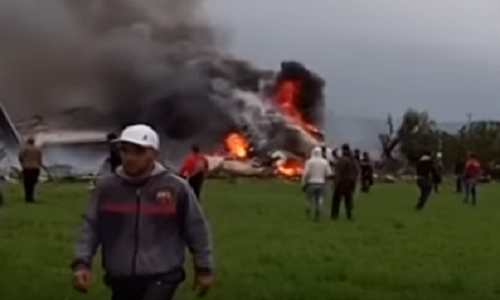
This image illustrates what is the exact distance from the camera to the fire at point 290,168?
61.6 m

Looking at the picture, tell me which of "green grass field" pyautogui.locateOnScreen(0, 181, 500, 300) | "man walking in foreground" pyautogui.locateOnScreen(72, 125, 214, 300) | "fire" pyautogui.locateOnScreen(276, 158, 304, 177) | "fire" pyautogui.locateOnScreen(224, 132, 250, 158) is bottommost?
"fire" pyautogui.locateOnScreen(276, 158, 304, 177)

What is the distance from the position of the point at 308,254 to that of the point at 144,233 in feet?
30.1

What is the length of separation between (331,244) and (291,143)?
5269 centimetres

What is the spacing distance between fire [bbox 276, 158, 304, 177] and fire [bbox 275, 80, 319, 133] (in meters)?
7.04

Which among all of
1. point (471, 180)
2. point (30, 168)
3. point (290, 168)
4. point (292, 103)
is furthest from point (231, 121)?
point (30, 168)

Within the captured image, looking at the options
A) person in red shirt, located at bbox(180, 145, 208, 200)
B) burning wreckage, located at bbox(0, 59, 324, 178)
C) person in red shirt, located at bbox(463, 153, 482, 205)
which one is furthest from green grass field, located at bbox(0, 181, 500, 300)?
burning wreckage, located at bbox(0, 59, 324, 178)

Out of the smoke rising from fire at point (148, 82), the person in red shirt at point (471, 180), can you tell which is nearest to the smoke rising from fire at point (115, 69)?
the smoke rising from fire at point (148, 82)

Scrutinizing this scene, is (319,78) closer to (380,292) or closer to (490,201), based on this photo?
(490,201)

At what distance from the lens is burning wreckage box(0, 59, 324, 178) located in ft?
224

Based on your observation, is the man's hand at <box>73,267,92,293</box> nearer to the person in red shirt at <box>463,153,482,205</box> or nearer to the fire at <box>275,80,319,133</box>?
the person in red shirt at <box>463,153,482,205</box>

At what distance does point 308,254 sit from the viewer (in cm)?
1664

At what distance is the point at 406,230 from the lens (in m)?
21.8

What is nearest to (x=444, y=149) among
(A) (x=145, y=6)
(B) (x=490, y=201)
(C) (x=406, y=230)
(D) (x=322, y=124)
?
(D) (x=322, y=124)

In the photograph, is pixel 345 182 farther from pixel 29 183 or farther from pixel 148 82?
pixel 148 82
